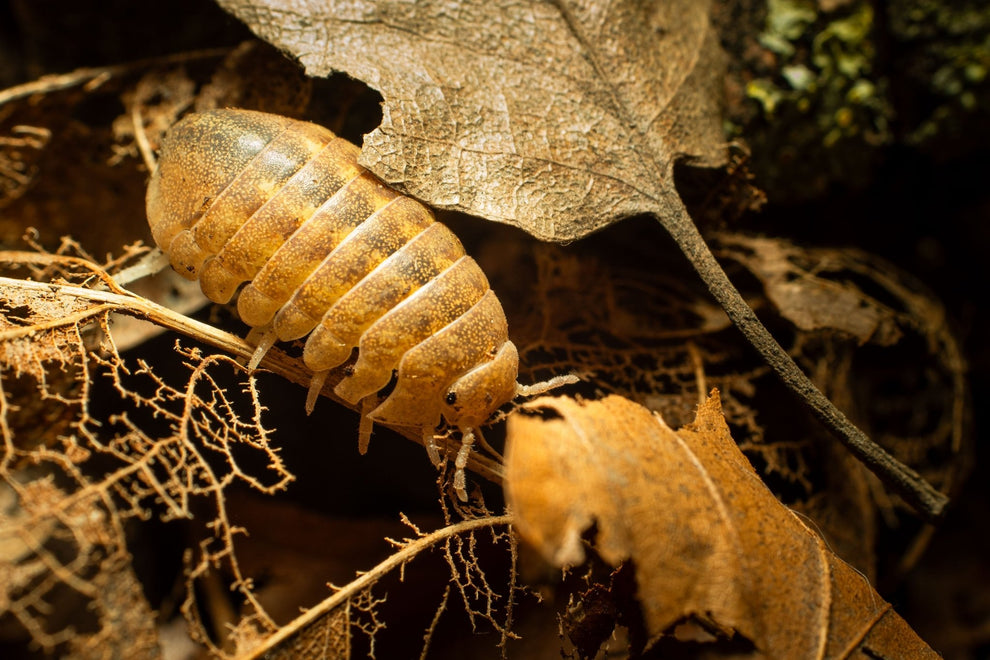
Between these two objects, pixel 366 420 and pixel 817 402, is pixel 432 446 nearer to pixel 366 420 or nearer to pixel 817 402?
pixel 366 420

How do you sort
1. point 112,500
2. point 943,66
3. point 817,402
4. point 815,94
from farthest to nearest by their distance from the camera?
point 943,66 → point 815,94 → point 817,402 → point 112,500

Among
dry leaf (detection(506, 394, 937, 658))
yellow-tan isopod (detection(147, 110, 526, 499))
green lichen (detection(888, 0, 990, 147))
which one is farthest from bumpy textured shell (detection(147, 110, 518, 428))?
green lichen (detection(888, 0, 990, 147))

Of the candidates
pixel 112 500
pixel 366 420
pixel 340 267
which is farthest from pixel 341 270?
pixel 112 500

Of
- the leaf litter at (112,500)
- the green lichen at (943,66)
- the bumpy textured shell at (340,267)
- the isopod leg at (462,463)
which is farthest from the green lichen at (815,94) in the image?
the isopod leg at (462,463)

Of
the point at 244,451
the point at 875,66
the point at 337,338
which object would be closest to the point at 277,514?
the point at 244,451

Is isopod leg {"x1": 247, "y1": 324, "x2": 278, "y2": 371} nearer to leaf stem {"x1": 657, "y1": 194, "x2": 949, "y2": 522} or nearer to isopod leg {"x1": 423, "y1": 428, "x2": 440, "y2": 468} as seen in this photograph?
isopod leg {"x1": 423, "y1": 428, "x2": 440, "y2": 468}

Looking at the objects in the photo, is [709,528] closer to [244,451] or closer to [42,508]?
[244,451]
